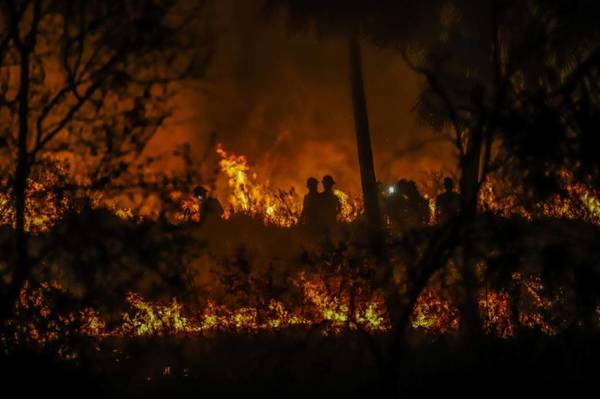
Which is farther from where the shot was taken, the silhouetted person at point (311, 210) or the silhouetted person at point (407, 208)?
the silhouetted person at point (311, 210)

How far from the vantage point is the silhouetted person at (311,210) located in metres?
8.77

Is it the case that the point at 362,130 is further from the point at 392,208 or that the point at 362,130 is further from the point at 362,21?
the point at 392,208

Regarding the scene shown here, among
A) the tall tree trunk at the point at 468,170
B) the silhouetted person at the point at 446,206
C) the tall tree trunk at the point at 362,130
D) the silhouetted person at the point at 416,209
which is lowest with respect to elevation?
the tall tree trunk at the point at 468,170

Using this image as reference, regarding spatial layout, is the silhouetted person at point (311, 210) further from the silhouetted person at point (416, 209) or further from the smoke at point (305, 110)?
the smoke at point (305, 110)

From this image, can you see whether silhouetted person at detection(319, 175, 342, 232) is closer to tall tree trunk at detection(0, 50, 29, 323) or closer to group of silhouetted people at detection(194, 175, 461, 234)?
group of silhouetted people at detection(194, 175, 461, 234)

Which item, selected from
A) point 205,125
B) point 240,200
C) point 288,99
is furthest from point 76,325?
point 288,99

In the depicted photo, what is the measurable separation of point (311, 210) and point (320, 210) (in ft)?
0.67

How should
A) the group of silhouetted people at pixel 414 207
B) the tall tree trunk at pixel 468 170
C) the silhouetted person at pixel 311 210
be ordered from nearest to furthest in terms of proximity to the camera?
the tall tree trunk at pixel 468 170
the group of silhouetted people at pixel 414 207
the silhouetted person at pixel 311 210

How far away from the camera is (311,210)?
988 cm

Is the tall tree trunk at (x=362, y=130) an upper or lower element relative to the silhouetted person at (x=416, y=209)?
upper

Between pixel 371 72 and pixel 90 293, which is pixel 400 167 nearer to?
pixel 371 72

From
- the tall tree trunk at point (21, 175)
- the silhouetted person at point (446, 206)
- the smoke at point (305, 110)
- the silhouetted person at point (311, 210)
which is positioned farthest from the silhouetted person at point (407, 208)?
the smoke at point (305, 110)

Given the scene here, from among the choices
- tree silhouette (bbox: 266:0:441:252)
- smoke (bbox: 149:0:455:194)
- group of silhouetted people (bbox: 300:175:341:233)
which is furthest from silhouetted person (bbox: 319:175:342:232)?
smoke (bbox: 149:0:455:194)

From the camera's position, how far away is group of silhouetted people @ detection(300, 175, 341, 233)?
334 inches
